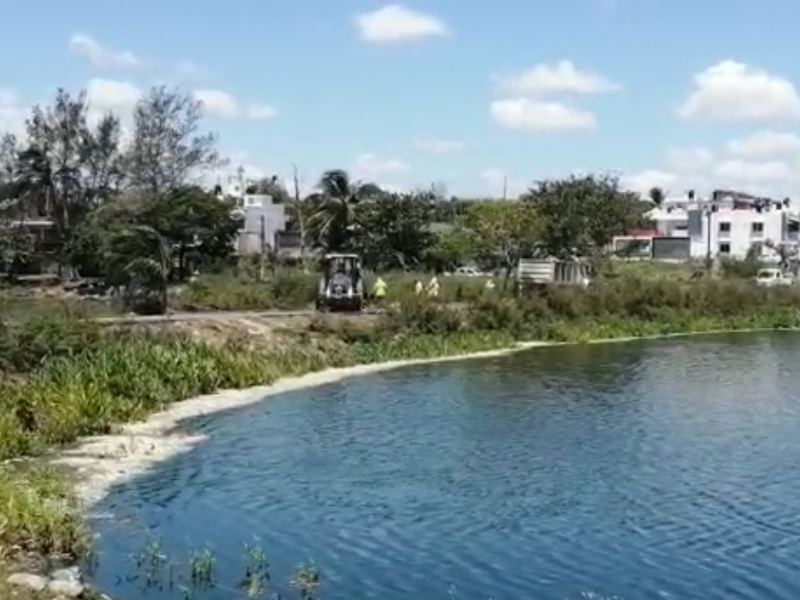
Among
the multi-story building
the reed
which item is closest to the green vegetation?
the reed

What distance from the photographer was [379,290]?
172 ft

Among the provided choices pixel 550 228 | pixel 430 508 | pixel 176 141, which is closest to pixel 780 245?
pixel 550 228

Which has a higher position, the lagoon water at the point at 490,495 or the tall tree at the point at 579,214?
the tall tree at the point at 579,214

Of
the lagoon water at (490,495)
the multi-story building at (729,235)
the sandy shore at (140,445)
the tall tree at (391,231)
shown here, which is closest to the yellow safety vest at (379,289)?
the lagoon water at (490,495)

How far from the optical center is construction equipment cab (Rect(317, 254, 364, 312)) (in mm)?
49344

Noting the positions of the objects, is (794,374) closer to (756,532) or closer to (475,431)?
(475,431)

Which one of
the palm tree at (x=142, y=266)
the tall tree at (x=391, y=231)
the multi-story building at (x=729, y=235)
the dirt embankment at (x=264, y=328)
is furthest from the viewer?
the multi-story building at (x=729, y=235)

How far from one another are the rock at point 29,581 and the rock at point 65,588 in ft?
0.32

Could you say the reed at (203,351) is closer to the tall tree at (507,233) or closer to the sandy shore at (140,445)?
the sandy shore at (140,445)

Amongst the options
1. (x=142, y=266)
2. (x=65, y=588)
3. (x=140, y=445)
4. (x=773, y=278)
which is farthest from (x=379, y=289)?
(x=65, y=588)

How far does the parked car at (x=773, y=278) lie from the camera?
234 feet

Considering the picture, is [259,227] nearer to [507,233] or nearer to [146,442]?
[507,233]

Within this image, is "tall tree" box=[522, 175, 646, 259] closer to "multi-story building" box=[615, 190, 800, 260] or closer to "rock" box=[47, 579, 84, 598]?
"multi-story building" box=[615, 190, 800, 260]

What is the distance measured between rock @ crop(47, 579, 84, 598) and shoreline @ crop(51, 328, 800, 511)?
16.4 ft
